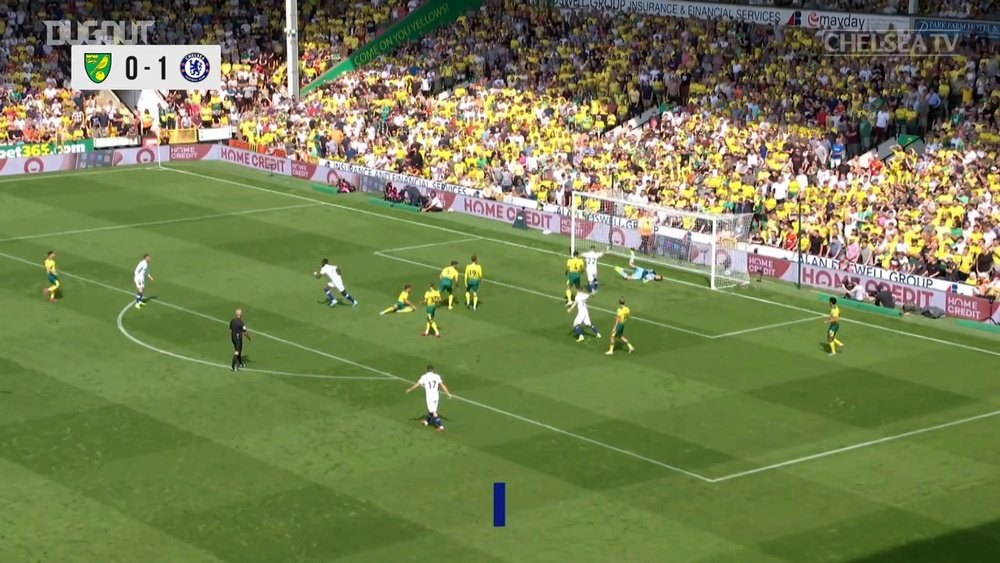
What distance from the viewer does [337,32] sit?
284 ft

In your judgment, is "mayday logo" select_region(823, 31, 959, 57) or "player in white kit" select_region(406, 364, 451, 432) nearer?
"player in white kit" select_region(406, 364, 451, 432)

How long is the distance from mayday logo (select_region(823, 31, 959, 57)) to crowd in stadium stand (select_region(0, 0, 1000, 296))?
47 cm

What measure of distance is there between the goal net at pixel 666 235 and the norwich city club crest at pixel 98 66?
26873mm

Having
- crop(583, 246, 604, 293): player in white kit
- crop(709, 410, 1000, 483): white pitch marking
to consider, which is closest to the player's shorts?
crop(709, 410, 1000, 483): white pitch marking

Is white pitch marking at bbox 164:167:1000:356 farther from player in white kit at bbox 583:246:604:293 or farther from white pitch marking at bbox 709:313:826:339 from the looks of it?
player in white kit at bbox 583:246:604:293

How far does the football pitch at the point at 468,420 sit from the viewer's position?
109ft

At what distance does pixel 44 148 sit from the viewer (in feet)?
243

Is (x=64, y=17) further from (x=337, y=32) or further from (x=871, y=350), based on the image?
(x=871, y=350)

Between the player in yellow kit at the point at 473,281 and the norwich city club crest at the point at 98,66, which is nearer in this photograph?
the player in yellow kit at the point at 473,281


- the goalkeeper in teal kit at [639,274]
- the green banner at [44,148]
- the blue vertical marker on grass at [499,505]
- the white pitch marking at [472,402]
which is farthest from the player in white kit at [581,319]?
the green banner at [44,148]

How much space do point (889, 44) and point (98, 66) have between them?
34791 millimetres

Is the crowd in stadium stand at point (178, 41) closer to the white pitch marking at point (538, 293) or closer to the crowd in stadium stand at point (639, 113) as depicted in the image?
the crowd in stadium stand at point (639, 113)

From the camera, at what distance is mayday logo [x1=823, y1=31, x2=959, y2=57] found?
64438 millimetres

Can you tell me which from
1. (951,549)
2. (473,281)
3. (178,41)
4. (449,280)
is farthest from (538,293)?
(178,41)
